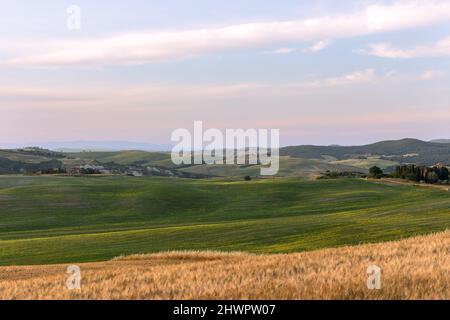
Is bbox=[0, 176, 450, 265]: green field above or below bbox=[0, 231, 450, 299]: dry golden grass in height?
below

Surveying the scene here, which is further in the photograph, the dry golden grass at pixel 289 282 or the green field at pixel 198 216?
the green field at pixel 198 216

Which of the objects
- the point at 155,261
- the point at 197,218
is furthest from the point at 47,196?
the point at 155,261

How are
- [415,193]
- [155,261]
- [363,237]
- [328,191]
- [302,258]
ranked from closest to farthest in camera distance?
[302,258] < [155,261] < [363,237] < [415,193] < [328,191]

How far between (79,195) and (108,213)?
13181mm

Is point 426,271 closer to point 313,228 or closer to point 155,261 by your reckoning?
point 155,261

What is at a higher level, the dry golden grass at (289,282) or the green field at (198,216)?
the dry golden grass at (289,282)

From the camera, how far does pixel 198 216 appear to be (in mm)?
73875

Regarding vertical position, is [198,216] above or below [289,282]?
below

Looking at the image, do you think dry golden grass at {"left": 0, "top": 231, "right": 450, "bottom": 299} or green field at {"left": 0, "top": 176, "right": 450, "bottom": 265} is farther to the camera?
green field at {"left": 0, "top": 176, "right": 450, "bottom": 265}

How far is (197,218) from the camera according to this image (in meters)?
71.1

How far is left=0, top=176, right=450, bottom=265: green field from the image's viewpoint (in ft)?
136

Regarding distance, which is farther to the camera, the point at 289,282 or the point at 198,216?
the point at 198,216

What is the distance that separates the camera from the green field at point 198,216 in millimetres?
41500
